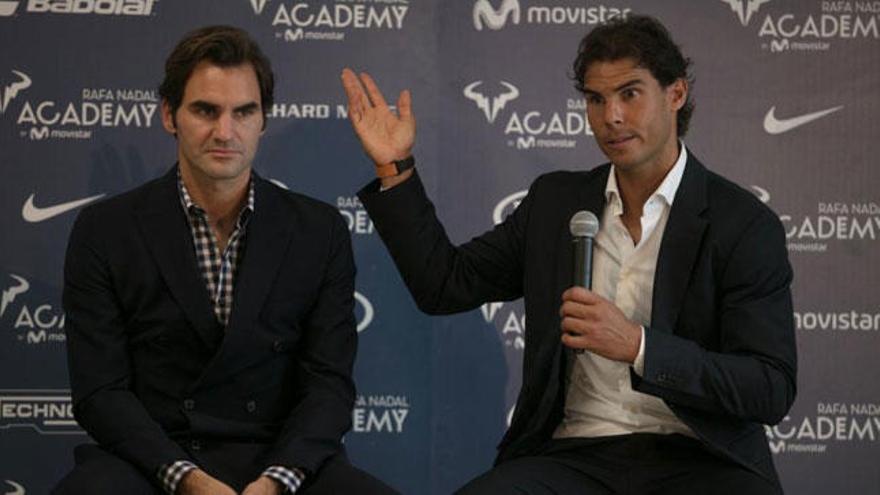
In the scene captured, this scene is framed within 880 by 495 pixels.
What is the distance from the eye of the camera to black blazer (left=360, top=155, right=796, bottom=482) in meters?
3.33

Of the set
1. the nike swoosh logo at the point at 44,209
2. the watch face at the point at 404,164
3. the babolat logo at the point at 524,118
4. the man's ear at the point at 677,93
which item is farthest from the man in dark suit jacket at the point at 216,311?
Answer: the babolat logo at the point at 524,118

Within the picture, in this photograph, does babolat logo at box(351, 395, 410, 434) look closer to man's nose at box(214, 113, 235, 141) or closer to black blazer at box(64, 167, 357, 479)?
black blazer at box(64, 167, 357, 479)

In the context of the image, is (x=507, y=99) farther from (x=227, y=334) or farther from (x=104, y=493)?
(x=104, y=493)

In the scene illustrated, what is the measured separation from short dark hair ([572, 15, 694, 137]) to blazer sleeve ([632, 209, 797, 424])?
492 millimetres

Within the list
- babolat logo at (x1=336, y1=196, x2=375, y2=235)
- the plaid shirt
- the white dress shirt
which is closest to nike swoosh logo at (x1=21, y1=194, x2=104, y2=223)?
babolat logo at (x1=336, y1=196, x2=375, y2=235)

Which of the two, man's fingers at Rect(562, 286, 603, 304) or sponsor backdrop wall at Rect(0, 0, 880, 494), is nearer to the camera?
man's fingers at Rect(562, 286, 603, 304)

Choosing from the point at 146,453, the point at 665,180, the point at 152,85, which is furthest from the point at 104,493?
the point at 152,85

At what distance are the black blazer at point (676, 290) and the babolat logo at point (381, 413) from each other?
3.83 feet

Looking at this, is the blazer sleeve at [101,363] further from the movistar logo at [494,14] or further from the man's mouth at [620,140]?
the movistar logo at [494,14]

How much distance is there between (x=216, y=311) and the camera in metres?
3.68

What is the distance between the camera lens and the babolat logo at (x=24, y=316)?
4871 millimetres

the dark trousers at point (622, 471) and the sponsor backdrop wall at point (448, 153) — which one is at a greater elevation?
the sponsor backdrop wall at point (448, 153)

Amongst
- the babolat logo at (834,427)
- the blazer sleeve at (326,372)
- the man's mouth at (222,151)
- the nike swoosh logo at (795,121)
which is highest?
the nike swoosh logo at (795,121)

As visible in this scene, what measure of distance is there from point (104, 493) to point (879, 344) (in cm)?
309
